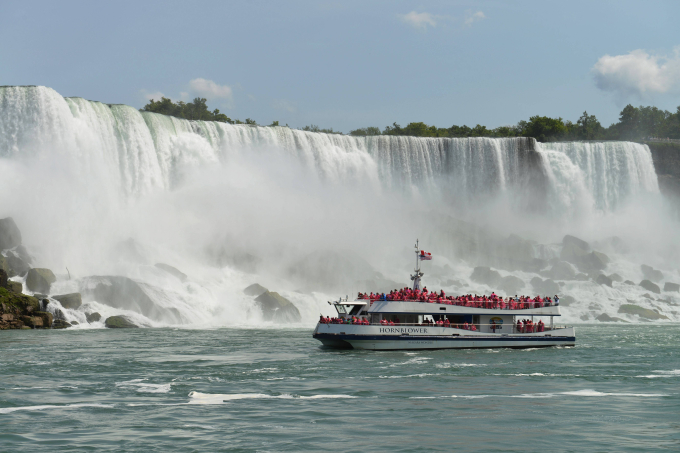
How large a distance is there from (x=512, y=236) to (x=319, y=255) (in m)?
21.7

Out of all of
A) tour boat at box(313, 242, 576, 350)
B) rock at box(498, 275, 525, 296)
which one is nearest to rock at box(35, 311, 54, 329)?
tour boat at box(313, 242, 576, 350)

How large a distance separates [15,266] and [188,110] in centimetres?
6173

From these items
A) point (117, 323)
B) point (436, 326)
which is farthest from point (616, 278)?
point (117, 323)

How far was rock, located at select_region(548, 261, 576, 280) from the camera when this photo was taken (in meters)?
66.2

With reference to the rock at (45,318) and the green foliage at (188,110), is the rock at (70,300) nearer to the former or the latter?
the rock at (45,318)

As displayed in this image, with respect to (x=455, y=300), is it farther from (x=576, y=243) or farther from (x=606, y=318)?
(x=576, y=243)

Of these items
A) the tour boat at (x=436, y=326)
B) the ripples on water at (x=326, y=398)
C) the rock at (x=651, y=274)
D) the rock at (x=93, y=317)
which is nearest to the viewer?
the ripples on water at (x=326, y=398)

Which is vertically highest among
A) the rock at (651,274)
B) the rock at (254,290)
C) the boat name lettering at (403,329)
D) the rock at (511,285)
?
the rock at (651,274)

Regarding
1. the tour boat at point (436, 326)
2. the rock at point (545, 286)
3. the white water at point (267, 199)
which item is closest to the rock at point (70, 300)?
the white water at point (267, 199)

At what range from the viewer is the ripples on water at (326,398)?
47.8ft

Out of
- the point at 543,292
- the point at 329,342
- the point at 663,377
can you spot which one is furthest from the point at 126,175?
the point at 663,377

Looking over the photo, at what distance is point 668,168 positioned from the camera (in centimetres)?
8200

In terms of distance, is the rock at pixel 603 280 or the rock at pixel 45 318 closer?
the rock at pixel 45 318

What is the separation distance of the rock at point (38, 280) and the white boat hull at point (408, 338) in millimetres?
19842
